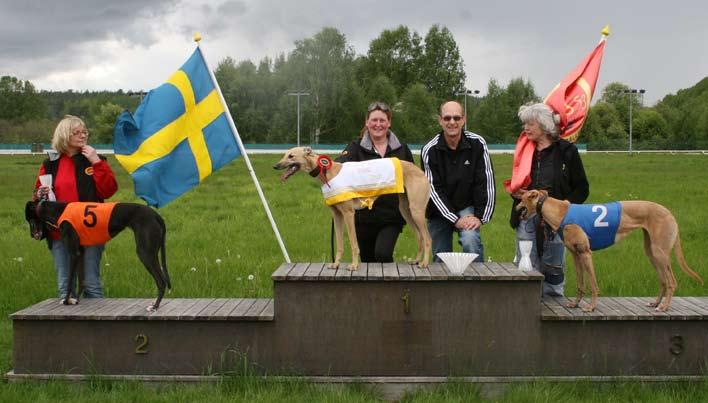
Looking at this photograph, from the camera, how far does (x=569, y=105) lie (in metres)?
6.50

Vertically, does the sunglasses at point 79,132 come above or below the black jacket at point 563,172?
above

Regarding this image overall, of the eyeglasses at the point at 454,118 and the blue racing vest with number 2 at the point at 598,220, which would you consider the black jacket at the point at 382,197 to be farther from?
the blue racing vest with number 2 at the point at 598,220

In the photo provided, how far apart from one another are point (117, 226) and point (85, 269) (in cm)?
103

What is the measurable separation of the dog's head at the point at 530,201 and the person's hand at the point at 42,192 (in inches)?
170

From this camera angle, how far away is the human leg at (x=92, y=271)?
6.38 m

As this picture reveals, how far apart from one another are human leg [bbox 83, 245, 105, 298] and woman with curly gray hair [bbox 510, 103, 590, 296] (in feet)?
13.3

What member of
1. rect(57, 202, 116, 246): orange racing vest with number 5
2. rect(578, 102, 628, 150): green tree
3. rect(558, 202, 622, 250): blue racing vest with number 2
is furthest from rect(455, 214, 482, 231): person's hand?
rect(578, 102, 628, 150): green tree

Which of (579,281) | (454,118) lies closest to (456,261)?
(579,281)

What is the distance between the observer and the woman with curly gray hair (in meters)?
6.10

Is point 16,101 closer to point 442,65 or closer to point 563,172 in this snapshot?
point 442,65

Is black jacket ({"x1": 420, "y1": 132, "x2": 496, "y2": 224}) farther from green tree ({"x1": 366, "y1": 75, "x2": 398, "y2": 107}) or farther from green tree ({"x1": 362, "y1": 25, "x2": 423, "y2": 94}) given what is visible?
green tree ({"x1": 362, "y1": 25, "x2": 423, "y2": 94})

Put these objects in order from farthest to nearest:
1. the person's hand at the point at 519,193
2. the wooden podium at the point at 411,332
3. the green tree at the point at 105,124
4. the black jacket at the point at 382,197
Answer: the green tree at the point at 105,124, the black jacket at the point at 382,197, the person's hand at the point at 519,193, the wooden podium at the point at 411,332

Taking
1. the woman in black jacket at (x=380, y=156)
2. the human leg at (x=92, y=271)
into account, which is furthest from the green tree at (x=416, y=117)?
the human leg at (x=92, y=271)

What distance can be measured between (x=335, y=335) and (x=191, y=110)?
123 inches
